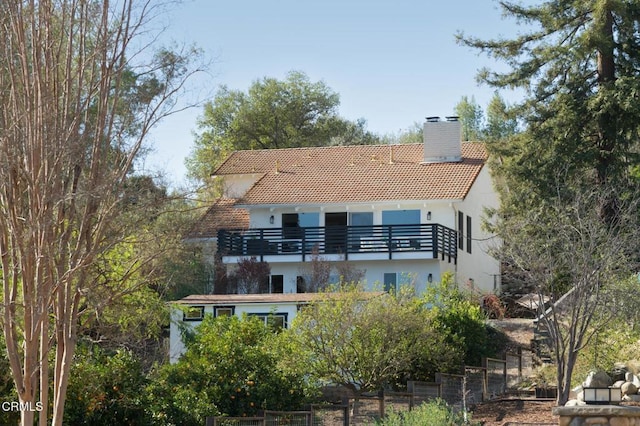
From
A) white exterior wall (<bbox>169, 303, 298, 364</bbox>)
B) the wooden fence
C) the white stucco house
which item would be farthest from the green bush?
the white stucco house

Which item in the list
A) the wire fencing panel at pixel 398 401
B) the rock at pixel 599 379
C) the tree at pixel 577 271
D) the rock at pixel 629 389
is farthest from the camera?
the rock at pixel 629 389

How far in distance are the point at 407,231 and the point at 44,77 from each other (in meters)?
29.1

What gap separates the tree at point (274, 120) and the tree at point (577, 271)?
105 feet

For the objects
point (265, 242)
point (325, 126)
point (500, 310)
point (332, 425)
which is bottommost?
point (332, 425)

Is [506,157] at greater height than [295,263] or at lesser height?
greater

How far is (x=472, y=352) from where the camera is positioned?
26797mm

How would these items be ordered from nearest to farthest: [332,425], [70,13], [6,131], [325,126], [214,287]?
[6,131], [70,13], [332,425], [214,287], [325,126]

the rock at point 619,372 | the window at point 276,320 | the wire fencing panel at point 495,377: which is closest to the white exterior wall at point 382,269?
the window at point 276,320

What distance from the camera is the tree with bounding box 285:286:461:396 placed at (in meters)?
22.6

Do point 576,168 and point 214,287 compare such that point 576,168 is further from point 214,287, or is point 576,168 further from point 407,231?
point 214,287

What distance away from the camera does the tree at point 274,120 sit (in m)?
60.9

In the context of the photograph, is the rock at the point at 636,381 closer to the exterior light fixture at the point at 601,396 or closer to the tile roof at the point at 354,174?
the exterior light fixture at the point at 601,396

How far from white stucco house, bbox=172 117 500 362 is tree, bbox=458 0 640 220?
5.13 m

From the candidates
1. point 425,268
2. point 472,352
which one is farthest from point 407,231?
point 472,352
